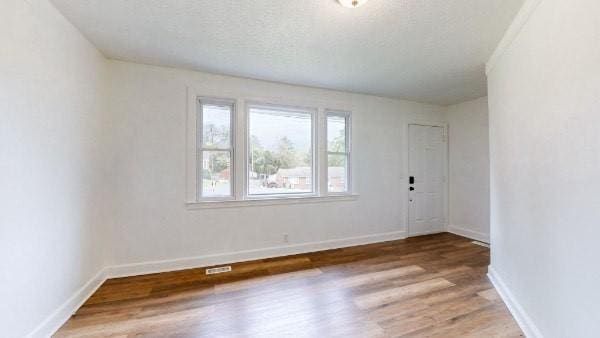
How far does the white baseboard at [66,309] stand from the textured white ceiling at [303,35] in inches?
91.8

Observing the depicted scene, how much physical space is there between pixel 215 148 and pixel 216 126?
299mm

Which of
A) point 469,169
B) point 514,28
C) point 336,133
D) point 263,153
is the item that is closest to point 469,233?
point 469,169

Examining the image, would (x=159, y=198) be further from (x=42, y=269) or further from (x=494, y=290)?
(x=494, y=290)

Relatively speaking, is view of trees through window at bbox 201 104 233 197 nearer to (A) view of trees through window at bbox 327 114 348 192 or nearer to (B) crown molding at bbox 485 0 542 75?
(A) view of trees through window at bbox 327 114 348 192

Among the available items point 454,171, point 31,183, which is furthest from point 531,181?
point 31,183

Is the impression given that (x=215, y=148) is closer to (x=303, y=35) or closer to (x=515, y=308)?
(x=303, y=35)

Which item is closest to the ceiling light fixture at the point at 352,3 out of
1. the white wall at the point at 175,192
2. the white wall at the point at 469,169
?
the white wall at the point at 175,192

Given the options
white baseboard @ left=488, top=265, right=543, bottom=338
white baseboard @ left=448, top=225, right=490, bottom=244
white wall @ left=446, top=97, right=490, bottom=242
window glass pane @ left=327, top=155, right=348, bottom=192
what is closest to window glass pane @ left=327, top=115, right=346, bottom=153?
window glass pane @ left=327, top=155, right=348, bottom=192

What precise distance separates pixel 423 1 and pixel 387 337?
8.02ft

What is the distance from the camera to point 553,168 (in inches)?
60.1

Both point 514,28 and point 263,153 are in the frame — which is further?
point 263,153

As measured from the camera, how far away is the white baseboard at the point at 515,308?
1.75 meters

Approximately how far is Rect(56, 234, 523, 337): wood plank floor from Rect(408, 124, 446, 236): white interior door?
132cm

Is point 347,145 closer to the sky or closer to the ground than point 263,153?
closer to the sky
